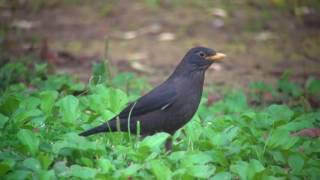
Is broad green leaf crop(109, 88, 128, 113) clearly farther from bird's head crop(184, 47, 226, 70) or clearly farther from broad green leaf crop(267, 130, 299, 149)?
broad green leaf crop(267, 130, 299, 149)

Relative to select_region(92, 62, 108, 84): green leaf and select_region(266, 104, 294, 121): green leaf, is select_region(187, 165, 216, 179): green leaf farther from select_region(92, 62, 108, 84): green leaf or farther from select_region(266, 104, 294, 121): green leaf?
select_region(92, 62, 108, 84): green leaf

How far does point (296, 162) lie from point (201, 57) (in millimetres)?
1499

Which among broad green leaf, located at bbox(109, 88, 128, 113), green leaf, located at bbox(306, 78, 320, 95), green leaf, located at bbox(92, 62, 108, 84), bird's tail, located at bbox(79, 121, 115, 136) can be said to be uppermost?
green leaf, located at bbox(92, 62, 108, 84)

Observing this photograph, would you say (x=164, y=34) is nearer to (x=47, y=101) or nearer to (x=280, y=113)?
(x=47, y=101)

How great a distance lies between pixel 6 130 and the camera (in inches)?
231

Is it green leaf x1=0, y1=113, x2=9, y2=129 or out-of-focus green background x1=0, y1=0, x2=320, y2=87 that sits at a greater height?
green leaf x1=0, y1=113, x2=9, y2=129

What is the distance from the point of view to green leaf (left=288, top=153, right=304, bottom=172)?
5.37 metres

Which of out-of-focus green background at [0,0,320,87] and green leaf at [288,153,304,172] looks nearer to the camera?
green leaf at [288,153,304,172]

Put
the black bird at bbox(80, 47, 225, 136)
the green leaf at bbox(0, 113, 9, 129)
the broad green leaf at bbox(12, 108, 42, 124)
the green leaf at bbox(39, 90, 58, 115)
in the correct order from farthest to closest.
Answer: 1. the green leaf at bbox(39, 90, 58, 115)
2. the black bird at bbox(80, 47, 225, 136)
3. the broad green leaf at bbox(12, 108, 42, 124)
4. the green leaf at bbox(0, 113, 9, 129)

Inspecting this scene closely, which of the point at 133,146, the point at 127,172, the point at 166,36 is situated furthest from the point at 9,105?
the point at 166,36

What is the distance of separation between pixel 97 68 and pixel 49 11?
5.65m

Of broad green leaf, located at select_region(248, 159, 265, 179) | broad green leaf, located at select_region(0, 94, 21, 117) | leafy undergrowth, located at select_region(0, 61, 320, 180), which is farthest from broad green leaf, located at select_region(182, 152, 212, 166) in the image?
broad green leaf, located at select_region(0, 94, 21, 117)

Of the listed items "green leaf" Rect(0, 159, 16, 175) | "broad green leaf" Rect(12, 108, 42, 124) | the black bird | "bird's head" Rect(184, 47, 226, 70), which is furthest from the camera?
"bird's head" Rect(184, 47, 226, 70)

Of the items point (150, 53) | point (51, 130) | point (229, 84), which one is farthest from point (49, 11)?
point (51, 130)
